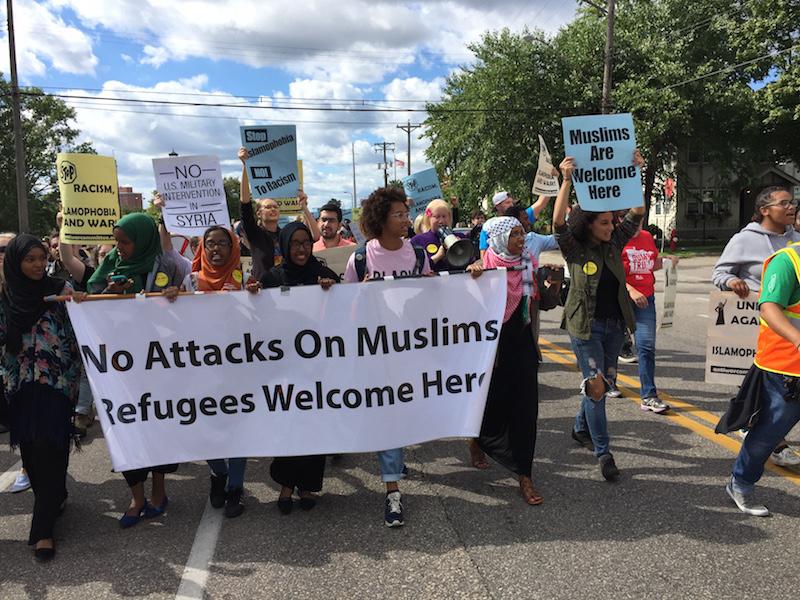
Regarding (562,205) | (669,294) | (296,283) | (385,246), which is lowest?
(669,294)

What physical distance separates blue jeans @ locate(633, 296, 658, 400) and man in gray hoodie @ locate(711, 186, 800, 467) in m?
1.13

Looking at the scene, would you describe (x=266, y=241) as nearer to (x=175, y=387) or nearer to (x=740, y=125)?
(x=175, y=387)

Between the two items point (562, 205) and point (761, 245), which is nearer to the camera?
point (562, 205)

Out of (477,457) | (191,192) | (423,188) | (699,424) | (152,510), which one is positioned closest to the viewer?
(152,510)

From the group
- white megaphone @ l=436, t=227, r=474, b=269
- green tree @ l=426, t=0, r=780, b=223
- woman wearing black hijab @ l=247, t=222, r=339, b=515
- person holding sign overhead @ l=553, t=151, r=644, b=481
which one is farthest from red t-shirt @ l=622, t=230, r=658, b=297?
green tree @ l=426, t=0, r=780, b=223

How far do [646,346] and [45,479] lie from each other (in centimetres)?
454

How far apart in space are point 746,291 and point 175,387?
3.63 m

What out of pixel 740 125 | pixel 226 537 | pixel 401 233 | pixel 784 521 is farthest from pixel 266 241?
pixel 740 125

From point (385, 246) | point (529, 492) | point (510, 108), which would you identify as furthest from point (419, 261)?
point (510, 108)

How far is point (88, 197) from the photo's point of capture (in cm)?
560

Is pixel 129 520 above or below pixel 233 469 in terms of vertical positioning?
below

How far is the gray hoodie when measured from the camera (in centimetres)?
410

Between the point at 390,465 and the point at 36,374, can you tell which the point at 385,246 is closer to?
the point at 390,465

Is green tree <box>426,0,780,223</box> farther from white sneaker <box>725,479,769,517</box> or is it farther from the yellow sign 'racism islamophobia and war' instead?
white sneaker <box>725,479,769,517</box>
